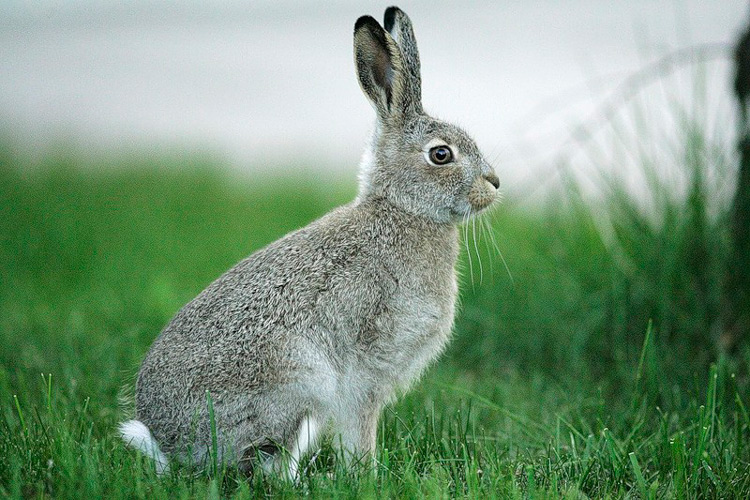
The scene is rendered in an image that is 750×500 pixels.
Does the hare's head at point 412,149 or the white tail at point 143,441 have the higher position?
the hare's head at point 412,149

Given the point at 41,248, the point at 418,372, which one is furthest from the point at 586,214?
the point at 41,248

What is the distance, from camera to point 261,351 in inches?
136

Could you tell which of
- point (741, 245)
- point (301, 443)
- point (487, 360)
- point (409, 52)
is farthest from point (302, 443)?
point (741, 245)

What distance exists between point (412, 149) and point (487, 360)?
1.93 metres

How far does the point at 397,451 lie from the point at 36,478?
136cm

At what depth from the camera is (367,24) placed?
3.80m

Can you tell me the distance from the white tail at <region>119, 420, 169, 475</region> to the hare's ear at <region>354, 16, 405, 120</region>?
1765mm

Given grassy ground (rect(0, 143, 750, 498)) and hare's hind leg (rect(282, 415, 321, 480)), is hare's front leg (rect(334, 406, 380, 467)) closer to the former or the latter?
grassy ground (rect(0, 143, 750, 498))

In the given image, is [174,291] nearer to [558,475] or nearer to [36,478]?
[36,478]

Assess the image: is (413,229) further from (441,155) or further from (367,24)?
(367,24)

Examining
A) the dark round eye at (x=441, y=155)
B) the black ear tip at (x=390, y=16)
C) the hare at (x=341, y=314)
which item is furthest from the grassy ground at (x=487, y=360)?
the black ear tip at (x=390, y=16)

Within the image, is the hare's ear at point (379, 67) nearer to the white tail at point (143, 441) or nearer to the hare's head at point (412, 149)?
the hare's head at point (412, 149)

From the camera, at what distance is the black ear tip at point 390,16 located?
163 inches

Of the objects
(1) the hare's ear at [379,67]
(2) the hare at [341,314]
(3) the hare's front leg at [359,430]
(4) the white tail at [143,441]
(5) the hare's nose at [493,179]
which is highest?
(1) the hare's ear at [379,67]
